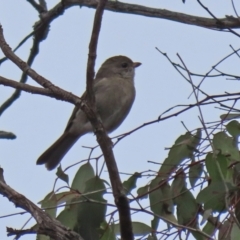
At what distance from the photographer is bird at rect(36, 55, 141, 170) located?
5.06 metres

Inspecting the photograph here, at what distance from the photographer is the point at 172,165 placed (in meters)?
3.15

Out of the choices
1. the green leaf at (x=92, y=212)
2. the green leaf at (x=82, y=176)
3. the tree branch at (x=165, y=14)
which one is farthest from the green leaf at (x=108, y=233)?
the tree branch at (x=165, y=14)

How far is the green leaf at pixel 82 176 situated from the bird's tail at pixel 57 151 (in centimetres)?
202

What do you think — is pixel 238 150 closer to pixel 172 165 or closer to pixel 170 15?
pixel 172 165

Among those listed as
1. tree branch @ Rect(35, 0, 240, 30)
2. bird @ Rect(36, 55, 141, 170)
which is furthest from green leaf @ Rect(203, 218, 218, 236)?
bird @ Rect(36, 55, 141, 170)

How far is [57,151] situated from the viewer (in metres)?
5.39

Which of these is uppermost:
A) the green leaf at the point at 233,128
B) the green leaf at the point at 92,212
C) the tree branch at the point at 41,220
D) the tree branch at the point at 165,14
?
the tree branch at the point at 165,14

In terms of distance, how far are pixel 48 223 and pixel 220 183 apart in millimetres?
736

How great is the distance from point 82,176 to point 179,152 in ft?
1.39

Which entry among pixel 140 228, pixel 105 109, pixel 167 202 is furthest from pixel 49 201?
pixel 105 109

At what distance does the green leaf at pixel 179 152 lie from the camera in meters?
3.15

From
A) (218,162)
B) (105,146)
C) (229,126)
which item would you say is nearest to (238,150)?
(229,126)

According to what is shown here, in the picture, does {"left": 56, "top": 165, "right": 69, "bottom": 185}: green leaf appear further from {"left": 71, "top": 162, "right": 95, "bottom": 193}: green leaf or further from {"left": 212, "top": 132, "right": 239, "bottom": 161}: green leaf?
{"left": 212, "top": 132, "right": 239, "bottom": 161}: green leaf

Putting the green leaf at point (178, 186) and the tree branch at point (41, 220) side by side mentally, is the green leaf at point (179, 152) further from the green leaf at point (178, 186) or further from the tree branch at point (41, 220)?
the tree branch at point (41, 220)
